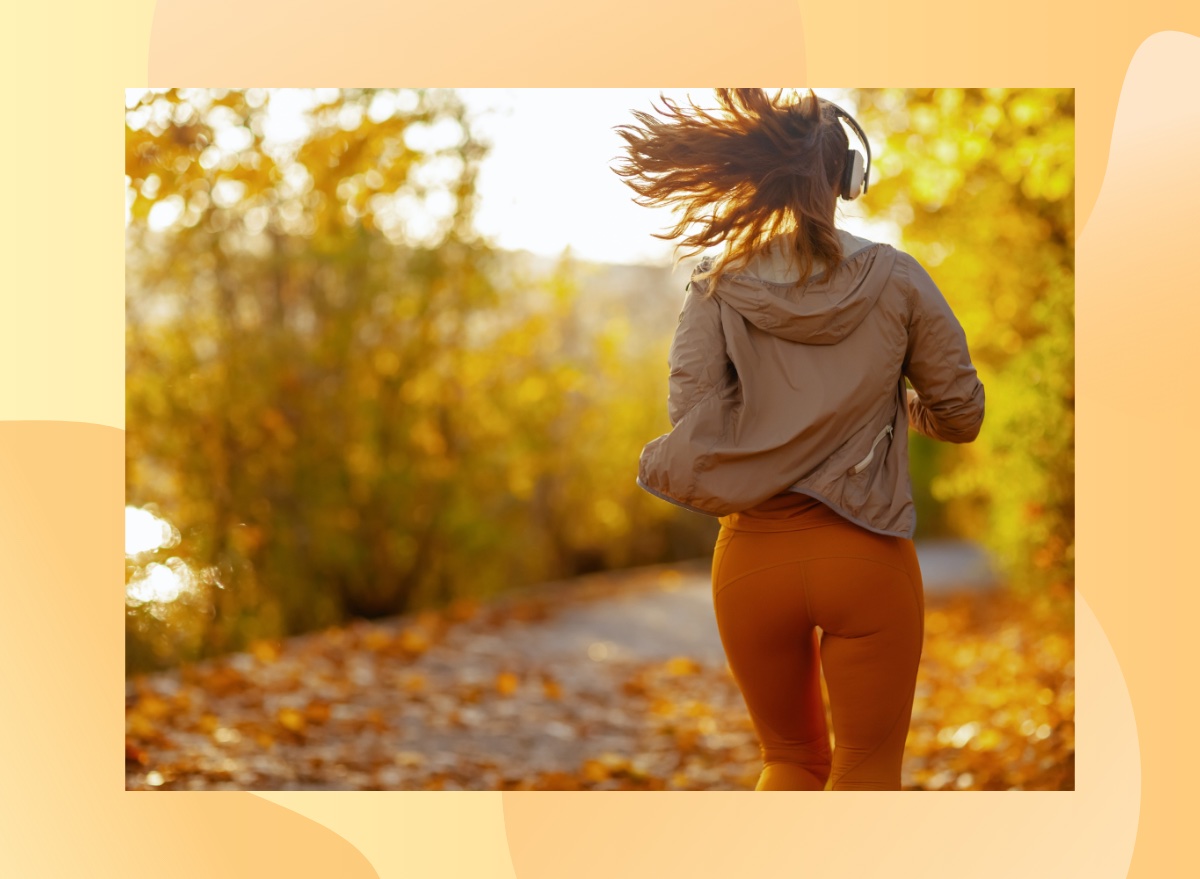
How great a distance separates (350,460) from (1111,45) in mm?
5571

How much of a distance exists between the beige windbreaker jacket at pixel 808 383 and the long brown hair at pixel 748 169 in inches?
2.5

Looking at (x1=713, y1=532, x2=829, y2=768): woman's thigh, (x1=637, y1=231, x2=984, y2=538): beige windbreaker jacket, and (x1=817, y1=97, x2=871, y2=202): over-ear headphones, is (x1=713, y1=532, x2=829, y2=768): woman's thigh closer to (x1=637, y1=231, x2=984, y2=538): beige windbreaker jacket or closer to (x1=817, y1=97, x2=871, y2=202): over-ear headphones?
(x1=637, y1=231, x2=984, y2=538): beige windbreaker jacket

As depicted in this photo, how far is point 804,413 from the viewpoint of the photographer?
2521 mm

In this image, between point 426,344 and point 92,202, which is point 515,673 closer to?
point 426,344

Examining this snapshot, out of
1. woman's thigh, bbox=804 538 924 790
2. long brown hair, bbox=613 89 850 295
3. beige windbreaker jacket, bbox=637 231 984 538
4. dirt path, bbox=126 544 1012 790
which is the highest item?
long brown hair, bbox=613 89 850 295

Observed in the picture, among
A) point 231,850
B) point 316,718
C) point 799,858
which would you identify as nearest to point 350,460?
point 316,718

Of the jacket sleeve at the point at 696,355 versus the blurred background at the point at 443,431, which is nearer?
the jacket sleeve at the point at 696,355

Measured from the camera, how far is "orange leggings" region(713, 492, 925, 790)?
2514 millimetres

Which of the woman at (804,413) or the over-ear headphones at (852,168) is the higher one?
the over-ear headphones at (852,168)

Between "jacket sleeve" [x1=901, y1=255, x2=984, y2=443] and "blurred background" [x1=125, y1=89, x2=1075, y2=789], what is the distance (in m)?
2.32

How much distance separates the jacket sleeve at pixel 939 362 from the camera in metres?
2.53

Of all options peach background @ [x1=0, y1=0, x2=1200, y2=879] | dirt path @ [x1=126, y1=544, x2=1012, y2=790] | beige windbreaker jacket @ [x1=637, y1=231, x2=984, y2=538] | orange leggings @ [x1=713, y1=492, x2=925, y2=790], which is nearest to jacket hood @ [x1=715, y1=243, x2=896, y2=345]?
beige windbreaker jacket @ [x1=637, y1=231, x2=984, y2=538]

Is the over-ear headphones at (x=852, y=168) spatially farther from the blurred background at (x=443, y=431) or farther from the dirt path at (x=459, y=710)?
the dirt path at (x=459, y=710)

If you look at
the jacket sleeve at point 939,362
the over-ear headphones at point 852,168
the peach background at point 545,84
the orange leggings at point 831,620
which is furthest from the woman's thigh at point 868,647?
the over-ear headphones at point 852,168
